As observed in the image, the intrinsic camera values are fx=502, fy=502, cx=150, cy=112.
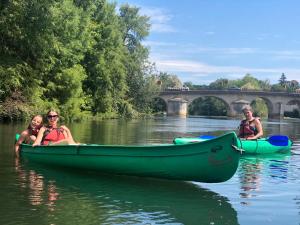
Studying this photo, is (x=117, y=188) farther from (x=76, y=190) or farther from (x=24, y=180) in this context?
(x=24, y=180)

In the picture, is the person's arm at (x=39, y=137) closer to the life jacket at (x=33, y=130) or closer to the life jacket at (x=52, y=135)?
the life jacket at (x=52, y=135)

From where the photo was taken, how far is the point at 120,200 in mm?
8000

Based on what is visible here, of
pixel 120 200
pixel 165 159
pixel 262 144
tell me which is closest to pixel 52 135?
pixel 165 159

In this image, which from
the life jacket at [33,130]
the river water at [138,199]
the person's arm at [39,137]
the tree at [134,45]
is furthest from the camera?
the tree at [134,45]

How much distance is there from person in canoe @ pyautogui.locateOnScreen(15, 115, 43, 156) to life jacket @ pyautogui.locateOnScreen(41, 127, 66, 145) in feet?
2.38

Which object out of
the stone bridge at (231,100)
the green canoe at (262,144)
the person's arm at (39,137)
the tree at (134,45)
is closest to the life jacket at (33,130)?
the person's arm at (39,137)

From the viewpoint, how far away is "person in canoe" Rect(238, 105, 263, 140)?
Answer: 14.7 metres

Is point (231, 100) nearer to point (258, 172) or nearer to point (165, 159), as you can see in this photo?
A: point (258, 172)

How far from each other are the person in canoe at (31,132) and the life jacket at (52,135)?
2.38ft

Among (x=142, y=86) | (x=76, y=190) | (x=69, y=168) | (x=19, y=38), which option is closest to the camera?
(x=76, y=190)

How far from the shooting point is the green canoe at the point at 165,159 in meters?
8.42

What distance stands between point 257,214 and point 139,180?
10.0ft

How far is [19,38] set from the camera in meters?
25.2

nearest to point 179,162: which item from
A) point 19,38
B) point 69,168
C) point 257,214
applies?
point 257,214
